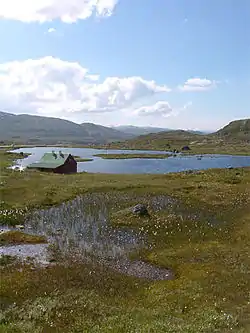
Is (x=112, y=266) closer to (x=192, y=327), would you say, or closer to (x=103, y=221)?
(x=192, y=327)

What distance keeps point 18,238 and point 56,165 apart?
55219mm

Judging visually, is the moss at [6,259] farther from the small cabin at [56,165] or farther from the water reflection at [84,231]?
the small cabin at [56,165]

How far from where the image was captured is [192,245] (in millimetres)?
35750

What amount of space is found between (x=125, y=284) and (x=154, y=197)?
32.6 meters

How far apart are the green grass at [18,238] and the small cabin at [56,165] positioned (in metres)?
53.1

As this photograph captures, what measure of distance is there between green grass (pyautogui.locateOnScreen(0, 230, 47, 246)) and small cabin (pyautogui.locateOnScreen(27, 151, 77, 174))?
53.1 meters

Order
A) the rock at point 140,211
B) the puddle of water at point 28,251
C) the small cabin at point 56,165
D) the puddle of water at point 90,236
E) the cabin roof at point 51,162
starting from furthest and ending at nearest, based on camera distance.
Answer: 1. the cabin roof at point 51,162
2. the small cabin at point 56,165
3. the rock at point 140,211
4. the puddle of water at point 28,251
5. the puddle of water at point 90,236

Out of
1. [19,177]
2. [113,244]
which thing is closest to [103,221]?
[113,244]

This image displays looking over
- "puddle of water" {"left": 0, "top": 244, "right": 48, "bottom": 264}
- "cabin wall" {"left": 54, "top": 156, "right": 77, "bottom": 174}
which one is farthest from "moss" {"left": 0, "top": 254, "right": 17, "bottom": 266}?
"cabin wall" {"left": 54, "top": 156, "right": 77, "bottom": 174}

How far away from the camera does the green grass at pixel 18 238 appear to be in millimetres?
36344

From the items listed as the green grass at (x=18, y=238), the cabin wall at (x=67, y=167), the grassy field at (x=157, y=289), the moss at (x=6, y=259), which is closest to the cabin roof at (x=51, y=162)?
the cabin wall at (x=67, y=167)

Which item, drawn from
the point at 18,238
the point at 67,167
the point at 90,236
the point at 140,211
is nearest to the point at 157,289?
the point at 90,236

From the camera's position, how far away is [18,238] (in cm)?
3728

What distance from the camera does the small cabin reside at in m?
91.4
